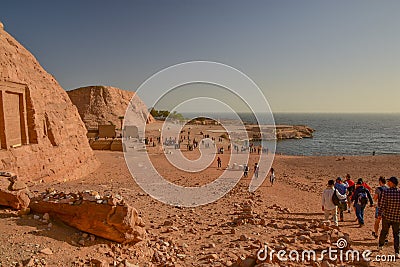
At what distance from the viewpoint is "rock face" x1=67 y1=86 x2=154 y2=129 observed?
57812 millimetres

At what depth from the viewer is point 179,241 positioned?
6.12m

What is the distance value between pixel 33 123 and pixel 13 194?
8042mm

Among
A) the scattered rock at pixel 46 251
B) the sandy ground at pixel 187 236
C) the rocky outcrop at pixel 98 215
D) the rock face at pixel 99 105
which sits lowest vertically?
the sandy ground at pixel 187 236

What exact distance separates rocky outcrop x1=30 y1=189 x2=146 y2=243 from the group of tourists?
17.1ft

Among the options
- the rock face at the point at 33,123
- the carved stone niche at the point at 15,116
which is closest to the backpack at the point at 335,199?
the rock face at the point at 33,123

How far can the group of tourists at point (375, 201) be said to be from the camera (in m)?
5.39

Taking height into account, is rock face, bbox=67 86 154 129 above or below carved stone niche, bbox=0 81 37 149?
above

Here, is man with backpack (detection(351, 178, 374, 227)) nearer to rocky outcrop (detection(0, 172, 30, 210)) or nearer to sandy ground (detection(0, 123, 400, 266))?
sandy ground (detection(0, 123, 400, 266))

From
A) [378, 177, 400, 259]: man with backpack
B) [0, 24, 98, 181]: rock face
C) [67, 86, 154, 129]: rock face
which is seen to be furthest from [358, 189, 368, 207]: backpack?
[67, 86, 154, 129]: rock face

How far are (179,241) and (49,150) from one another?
31.7 ft

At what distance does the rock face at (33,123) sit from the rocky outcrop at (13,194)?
5198mm

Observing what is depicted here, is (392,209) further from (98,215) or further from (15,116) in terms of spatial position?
(15,116)

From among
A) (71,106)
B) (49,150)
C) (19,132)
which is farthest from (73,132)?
(19,132)

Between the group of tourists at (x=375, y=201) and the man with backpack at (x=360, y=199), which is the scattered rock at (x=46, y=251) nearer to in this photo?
the group of tourists at (x=375, y=201)
